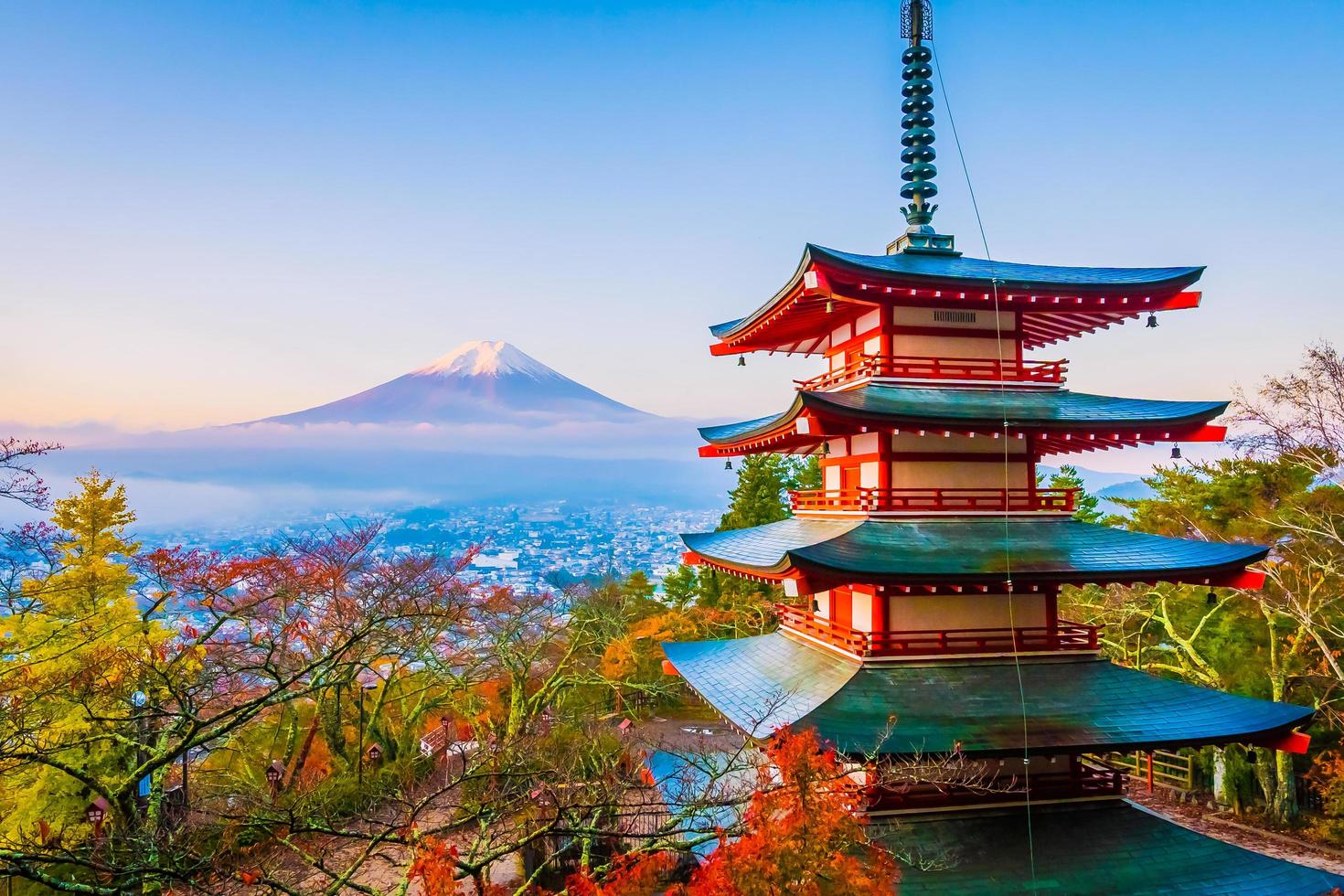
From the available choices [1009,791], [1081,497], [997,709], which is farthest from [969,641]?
[1081,497]

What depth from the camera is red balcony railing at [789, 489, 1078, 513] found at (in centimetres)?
946

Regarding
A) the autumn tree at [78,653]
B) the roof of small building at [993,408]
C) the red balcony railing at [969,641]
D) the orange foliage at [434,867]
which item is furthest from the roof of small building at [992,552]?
the autumn tree at [78,653]

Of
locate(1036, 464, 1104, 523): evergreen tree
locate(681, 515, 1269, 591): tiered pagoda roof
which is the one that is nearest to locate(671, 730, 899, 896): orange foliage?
locate(681, 515, 1269, 591): tiered pagoda roof

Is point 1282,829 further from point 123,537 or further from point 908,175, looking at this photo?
point 123,537

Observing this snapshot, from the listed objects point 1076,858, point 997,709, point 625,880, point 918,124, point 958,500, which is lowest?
point 625,880

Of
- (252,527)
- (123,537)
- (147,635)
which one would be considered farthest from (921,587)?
(252,527)

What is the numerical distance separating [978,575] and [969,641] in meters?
1.25

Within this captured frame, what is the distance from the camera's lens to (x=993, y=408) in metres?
9.20

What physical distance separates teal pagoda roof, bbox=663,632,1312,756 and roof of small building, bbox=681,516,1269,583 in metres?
1.27

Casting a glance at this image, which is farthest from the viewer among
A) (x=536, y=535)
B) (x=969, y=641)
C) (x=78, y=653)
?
(x=536, y=535)

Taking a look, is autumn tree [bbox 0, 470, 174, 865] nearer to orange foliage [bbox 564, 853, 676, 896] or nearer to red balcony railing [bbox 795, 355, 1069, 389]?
orange foliage [bbox 564, 853, 676, 896]

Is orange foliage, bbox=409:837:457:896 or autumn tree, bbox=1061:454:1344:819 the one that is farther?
autumn tree, bbox=1061:454:1344:819

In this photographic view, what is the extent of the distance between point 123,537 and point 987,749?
17.1 meters

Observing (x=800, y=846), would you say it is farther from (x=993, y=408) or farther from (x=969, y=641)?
(x=993, y=408)
